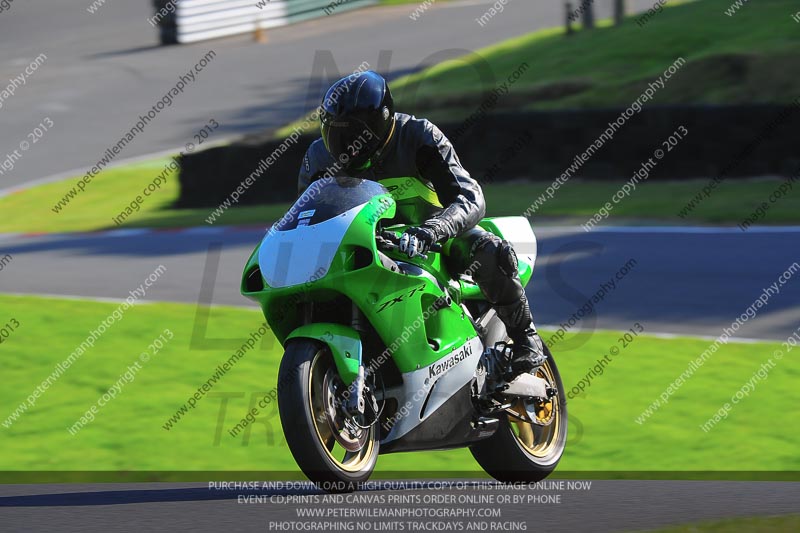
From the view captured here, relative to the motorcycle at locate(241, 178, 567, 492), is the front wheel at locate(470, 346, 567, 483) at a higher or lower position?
lower

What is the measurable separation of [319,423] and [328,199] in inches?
36.3

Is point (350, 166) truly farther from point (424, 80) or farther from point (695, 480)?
point (424, 80)

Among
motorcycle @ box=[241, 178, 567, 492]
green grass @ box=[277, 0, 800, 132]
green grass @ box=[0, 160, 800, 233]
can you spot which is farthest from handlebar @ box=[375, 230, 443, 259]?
green grass @ box=[277, 0, 800, 132]

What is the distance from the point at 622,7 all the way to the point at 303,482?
20.0 m

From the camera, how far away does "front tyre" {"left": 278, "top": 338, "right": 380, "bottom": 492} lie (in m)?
4.90

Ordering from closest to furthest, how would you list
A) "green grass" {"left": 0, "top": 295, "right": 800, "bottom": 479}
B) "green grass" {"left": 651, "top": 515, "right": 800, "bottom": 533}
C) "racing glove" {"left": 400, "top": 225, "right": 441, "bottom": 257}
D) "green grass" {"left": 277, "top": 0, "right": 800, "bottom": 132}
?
1. "green grass" {"left": 651, "top": 515, "right": 800, "bottom": 533}
2. "racing glove" {"left": 400, "top": 225, "right": 441, "bottom": 257}
3. "green grass" {"left": 0, "top": 295, "right": 800, "bottom": 479}
4. "green grass" {"left": 277, "top": 0, "right": 800, "bottom": 132}

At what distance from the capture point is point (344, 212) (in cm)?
522

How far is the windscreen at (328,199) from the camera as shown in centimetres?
527

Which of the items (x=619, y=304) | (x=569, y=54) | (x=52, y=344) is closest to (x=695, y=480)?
(x=619, y=304)

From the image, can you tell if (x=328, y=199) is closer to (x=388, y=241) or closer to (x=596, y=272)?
(x=388, y=241)

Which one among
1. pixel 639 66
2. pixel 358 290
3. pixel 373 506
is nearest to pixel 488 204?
pixel 639 66

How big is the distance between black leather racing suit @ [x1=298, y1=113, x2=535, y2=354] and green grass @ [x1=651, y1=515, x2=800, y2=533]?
1.65m

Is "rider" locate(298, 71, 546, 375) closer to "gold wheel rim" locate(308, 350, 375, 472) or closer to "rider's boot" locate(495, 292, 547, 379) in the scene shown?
"rider's boot" locate(495, 292, 547, 379)

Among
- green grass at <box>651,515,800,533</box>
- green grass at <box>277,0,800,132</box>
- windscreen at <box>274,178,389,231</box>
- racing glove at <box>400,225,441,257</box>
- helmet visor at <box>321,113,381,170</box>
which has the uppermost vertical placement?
helmet visor at <box>321,113,381,170</box>
